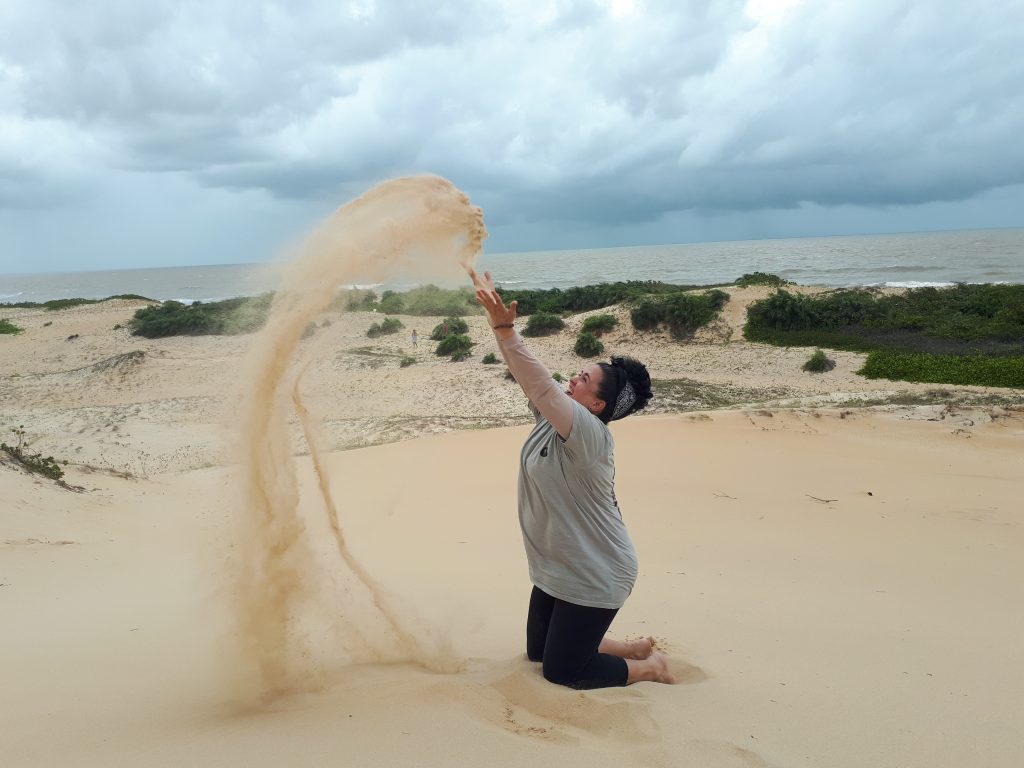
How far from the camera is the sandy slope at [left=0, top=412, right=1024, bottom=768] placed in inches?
95.3

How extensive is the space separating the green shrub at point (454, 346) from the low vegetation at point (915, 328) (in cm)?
923

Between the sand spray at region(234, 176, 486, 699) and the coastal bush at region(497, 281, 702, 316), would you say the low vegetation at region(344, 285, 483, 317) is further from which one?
the coastal bush at region(497, 281, 702, 316)

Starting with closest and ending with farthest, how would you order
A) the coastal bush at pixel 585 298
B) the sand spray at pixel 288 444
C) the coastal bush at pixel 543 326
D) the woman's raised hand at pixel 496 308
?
the woman's raised hand at pixel 496 308 → the sand spray at pixel 288 444 → the coastal bush at pixel 543 326 → the coastal bush at pixel 585 298

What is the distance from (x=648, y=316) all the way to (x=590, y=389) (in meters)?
21.2

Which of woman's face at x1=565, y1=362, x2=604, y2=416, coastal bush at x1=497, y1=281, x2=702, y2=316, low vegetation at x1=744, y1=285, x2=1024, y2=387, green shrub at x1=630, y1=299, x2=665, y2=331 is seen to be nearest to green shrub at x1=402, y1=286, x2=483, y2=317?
woman's face at x1=565, y1=362, x2=604, y2=416

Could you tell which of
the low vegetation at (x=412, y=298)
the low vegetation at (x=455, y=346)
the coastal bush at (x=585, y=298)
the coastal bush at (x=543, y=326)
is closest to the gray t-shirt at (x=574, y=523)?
the low vegetation at (x=412, y=298)

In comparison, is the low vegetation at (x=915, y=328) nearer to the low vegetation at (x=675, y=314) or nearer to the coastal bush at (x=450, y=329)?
the low vegetation at (x=675, y=314)

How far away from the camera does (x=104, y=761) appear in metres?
2.21

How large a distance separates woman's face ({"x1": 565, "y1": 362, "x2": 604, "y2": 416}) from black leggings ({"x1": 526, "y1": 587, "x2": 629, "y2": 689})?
0.84 m

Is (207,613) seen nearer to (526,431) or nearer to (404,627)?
(404,627)

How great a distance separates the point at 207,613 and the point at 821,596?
3.75 meters

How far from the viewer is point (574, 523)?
9.29ft

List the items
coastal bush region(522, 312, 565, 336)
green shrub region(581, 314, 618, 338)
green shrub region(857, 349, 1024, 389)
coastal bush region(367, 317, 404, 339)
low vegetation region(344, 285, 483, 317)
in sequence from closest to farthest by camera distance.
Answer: low vegetation region(344, 285, 483, 317) → green shrub region(857, 349, 1024, 389) → coastal bush region(367, 317, 404, 339) → green shrub region(581, 314, 618, 338) → coastal bush region(522, 312, 565, 336)

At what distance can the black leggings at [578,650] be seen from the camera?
113 inches
